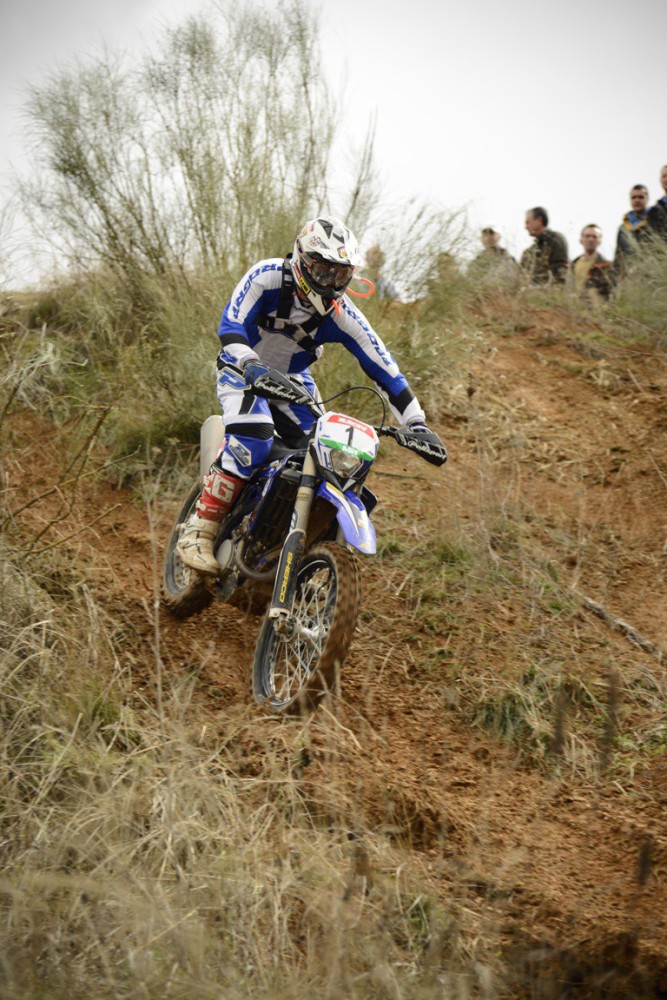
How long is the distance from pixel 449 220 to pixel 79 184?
3.39m

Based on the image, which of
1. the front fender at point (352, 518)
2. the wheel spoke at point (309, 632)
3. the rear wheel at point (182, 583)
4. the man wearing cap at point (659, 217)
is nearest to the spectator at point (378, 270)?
the man wearing cap at point (659, 217)

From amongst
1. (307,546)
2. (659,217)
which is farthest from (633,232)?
(307,546)

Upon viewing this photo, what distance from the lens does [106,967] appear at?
2.62 metres

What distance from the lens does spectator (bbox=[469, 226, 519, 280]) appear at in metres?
9.66

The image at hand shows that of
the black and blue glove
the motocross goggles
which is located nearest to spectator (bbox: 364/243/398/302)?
the motocross goggles

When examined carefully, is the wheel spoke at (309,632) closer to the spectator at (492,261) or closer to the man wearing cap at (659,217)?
the spectator at (492,261)

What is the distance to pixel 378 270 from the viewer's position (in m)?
8.79

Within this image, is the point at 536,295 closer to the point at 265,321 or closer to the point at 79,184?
the point at 79,184

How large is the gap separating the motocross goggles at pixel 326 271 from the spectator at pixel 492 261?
4.72 metres

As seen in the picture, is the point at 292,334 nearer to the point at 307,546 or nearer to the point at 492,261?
the point at 307,546

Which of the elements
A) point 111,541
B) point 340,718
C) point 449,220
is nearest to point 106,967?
point 340,718

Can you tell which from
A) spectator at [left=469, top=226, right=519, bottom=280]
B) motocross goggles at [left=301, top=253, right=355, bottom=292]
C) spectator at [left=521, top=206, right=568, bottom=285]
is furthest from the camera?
spectator at [left=521, top=206, right=568, bottom=285]

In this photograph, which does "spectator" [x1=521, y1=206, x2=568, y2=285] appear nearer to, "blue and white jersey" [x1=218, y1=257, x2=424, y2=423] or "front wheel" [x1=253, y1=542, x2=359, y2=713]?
"blue and white jersey" [x1=218, y1=257, x2=424, y2=423]

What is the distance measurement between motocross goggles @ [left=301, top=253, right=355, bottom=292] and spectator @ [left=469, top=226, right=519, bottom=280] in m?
4.72
